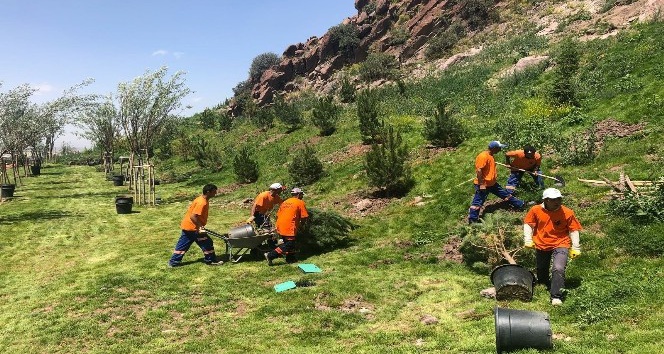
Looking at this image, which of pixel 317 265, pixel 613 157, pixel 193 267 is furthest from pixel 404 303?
pixel 613 157

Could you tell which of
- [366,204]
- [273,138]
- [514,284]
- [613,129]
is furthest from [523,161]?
[273,138]

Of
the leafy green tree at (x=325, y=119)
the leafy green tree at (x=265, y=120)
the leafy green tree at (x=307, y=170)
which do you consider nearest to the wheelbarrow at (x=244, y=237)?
the leafy green tree at (x=307, y=170)

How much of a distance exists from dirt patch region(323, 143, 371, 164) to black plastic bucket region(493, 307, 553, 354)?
1658 cm

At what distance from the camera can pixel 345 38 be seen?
59.1 m

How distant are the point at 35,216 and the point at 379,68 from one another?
3521cm

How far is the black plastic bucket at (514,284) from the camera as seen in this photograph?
6.94 metres

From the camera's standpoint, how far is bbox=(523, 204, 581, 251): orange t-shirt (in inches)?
275

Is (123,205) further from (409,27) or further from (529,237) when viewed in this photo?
(409,27)

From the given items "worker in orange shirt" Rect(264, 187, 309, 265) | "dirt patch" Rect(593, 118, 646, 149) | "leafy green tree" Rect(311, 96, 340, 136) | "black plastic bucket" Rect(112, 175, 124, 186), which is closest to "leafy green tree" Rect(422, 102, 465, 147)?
"dirt patch" Rect(593, 118, 646, 149)

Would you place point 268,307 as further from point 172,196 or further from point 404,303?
point 172,196

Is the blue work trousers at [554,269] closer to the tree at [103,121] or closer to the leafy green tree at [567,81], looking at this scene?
the leafy green tree at [567,81]

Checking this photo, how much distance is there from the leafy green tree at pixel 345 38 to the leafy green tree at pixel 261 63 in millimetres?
14587

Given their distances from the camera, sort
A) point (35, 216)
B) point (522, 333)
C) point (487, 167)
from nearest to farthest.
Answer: point (522, 333) < point (487, 167) < point (35, 216)

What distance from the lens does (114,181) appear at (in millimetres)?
30734
